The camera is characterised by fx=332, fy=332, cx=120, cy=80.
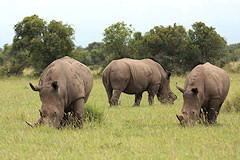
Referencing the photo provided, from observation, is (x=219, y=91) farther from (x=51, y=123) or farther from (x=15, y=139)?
(x=15, y=139)

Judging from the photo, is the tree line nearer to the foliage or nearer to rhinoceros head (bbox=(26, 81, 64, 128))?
the foliage

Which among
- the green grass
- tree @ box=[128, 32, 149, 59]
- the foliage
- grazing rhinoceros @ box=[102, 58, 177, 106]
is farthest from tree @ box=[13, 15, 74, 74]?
the green grass

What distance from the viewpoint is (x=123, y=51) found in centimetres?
2567

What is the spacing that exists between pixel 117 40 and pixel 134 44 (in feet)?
4.41

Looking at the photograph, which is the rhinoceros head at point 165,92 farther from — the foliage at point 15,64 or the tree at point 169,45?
the foliage at point 15,64

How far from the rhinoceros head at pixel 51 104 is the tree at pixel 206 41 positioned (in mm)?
18789

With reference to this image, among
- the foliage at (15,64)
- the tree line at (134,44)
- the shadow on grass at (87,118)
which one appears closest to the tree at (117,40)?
the tree line at (134,44)

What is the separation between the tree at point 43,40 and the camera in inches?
1003

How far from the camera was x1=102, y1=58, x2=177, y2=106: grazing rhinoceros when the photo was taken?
37.4 feet

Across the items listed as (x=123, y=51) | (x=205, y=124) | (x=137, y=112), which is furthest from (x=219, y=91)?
(x=123, y=51)

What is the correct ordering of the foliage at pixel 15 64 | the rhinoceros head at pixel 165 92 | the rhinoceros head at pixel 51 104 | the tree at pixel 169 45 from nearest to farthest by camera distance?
the rhinoceros head at pixel 51 104 → the rhinoceros head at pixel 165 92 → the tree at pixel 169 45 → the foliage at pixel 15 64

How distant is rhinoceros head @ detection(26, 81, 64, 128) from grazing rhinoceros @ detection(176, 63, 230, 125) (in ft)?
8.12

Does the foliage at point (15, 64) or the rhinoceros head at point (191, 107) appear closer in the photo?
the rhinoceros head at point (191, 107)

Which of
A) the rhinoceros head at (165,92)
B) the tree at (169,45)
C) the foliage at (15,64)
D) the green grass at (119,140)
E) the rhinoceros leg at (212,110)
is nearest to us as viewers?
the green grass at (119,140)
